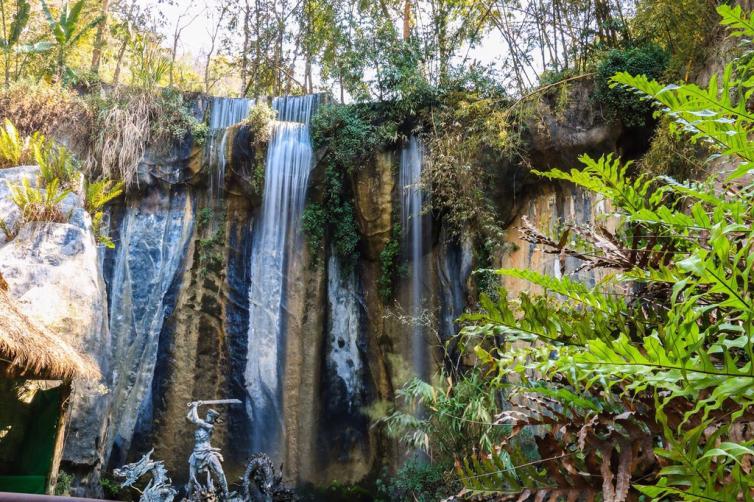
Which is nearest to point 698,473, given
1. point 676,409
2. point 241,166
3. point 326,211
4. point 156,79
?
point 676,409

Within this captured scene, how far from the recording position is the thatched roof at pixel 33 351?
439 centimetres

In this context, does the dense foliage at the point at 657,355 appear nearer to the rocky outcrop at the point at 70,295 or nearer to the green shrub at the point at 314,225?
the rocky outcrop at the point at 70,295

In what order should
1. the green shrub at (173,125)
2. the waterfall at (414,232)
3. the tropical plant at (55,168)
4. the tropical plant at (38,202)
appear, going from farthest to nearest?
the green shrub at (173,125)
the waterfall at (414,232)
the tropical plant at (55,168)
the tropical plant at (38,202)

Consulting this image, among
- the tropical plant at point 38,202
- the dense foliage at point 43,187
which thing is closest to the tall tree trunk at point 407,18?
the dense foliage at point 43,187

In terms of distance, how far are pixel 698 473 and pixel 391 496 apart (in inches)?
246

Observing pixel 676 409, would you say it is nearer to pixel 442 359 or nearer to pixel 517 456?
pixel 517 456

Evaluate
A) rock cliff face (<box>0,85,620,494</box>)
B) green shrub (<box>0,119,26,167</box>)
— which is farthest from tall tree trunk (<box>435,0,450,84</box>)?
green shrub (<box>0,119,26,167</box>)

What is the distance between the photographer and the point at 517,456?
59.4 inches

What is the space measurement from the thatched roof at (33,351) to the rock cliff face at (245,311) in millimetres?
3023

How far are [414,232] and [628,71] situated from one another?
3524 mm

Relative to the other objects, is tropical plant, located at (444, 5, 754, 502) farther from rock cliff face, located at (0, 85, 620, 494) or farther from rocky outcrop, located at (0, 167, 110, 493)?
rock cliff face, located at (0, 85, 620, 494)

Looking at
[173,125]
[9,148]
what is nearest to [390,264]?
[173,125]

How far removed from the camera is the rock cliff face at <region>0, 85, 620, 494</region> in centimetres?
810

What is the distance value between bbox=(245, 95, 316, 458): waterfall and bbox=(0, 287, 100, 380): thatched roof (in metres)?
3.53
